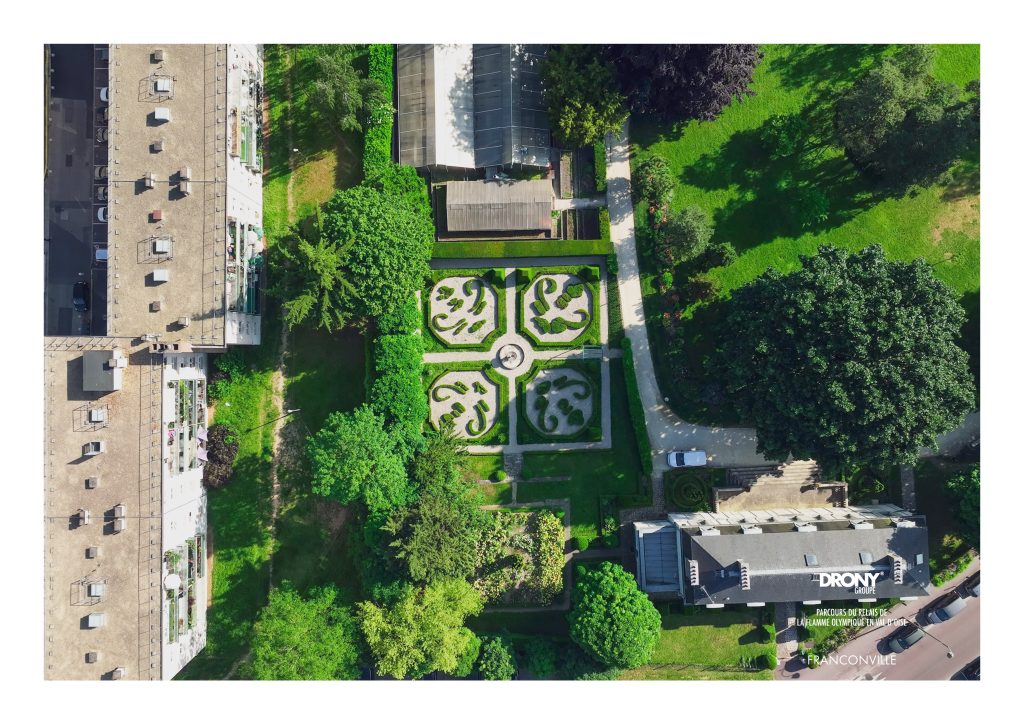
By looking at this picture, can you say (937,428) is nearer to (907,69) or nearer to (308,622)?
(907,69)

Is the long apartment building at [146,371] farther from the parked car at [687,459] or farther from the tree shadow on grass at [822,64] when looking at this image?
the tree shadow on grass at [822,64]

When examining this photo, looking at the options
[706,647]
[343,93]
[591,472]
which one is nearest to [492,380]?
[591,472]

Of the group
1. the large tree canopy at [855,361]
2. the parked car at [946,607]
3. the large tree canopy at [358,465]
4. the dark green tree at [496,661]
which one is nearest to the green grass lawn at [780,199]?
the large tree canopy at [855,361]

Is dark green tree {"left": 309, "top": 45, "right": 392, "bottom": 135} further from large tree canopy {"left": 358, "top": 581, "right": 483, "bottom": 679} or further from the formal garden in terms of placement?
large tree canopy {"left": 358, "top": 581, "right": 483, "bottom": 679}

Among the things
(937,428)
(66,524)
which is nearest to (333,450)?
(66,524)

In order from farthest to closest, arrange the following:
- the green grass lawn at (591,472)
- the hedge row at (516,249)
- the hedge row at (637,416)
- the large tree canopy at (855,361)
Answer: the green grass lawn at (591,472) → the hedge row at (516,249) → the hedge row at (637,416) → the large tree canopy at (855,361)

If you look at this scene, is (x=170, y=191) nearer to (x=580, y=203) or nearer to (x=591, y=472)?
(x=580, y=203)
